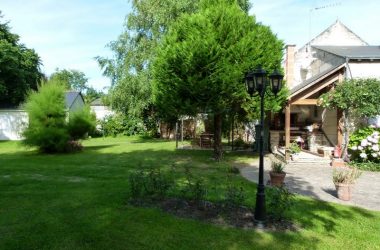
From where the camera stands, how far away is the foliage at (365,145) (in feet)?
43.5

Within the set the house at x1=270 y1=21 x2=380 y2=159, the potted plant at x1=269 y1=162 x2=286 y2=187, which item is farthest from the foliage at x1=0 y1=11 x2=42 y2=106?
the potted plant at x1=269 y1=162 x2=286 y2=187

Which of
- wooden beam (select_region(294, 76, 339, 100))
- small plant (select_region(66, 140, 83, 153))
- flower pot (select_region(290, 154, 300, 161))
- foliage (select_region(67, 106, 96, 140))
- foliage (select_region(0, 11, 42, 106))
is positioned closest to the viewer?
flower pot (select_region(290, 154, 300, 161))

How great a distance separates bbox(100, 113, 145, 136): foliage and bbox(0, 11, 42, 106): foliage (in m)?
7.57

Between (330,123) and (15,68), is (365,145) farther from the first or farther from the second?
(15,68)

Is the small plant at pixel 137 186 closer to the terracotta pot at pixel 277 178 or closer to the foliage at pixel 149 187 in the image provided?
the foliage at pixel 149 187

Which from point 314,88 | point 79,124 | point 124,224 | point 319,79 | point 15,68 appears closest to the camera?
point 124,224

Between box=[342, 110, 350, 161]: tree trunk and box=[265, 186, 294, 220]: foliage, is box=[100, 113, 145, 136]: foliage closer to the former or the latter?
box=[342, 110, 350, 161]: tree trunk

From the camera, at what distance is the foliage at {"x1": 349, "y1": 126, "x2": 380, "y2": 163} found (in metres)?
13.3

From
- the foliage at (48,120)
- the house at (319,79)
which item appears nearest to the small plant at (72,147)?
the foliage at (48,120)

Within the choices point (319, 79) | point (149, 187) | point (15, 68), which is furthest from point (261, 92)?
point (15, 68)

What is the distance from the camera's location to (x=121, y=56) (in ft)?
91.3

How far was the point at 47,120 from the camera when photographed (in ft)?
59.3

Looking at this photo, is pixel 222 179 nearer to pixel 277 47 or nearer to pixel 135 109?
pixel 277 47

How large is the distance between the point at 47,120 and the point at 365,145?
1531 cm
